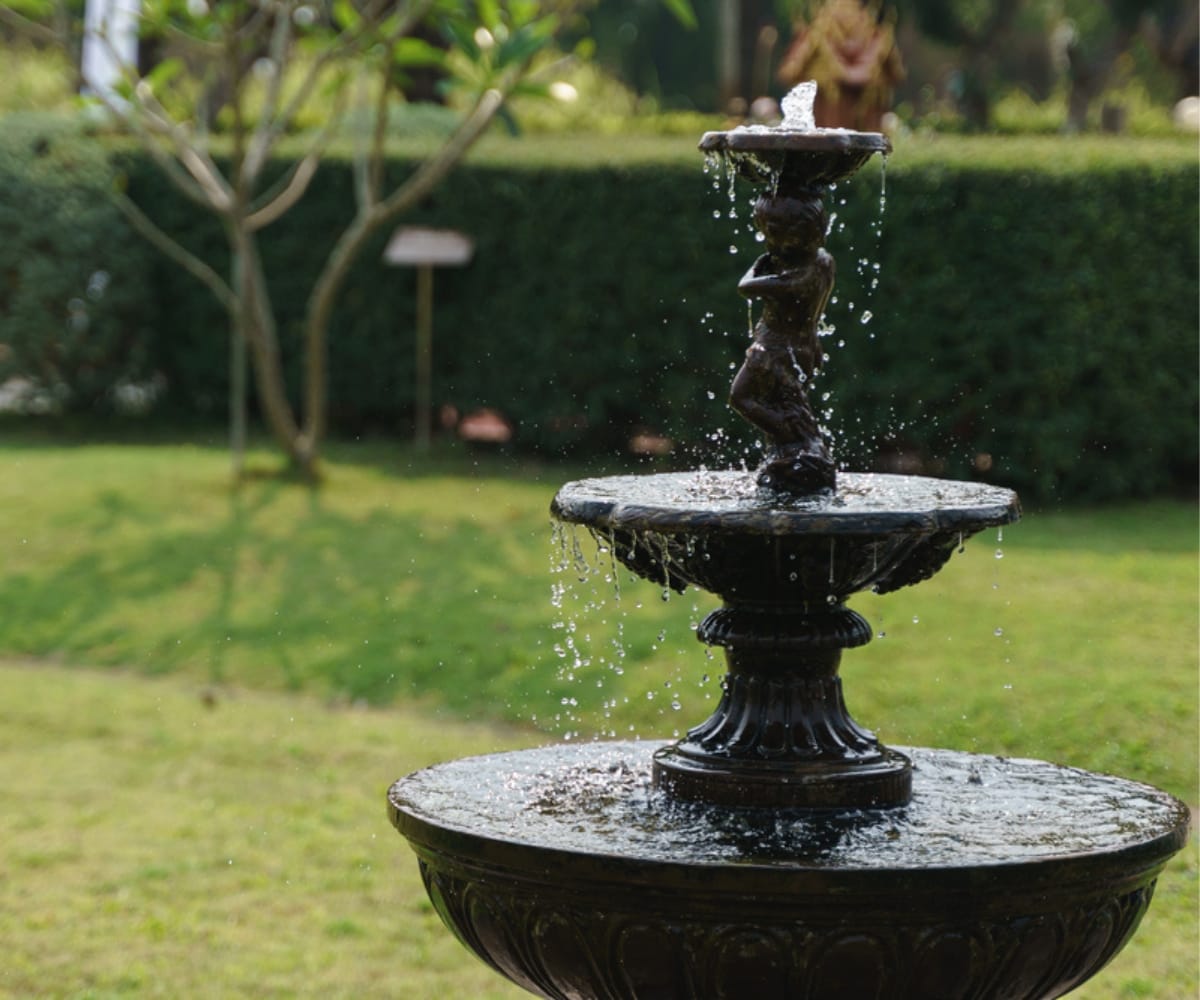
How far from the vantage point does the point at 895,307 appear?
11445 millimetres

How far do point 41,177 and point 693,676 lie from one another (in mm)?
8493

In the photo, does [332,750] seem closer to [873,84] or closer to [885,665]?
[885,665]

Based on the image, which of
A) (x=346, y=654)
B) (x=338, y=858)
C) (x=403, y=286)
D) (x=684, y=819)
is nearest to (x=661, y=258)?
(x=403, y=286)

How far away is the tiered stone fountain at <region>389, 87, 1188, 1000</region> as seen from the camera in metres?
3.14

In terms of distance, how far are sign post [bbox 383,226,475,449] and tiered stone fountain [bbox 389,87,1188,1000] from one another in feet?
30.2

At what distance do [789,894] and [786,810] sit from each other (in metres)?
0.52

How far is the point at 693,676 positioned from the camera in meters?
8.05

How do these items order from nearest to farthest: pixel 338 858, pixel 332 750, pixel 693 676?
pixel 338 858
pixel 332 750
pixel 693 676

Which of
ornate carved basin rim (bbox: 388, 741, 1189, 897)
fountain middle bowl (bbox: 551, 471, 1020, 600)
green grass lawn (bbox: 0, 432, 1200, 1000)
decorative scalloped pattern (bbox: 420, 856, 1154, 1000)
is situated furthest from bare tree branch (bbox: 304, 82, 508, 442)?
decorative scalloped pattern (bbox: 420, 856, 1154, 1000)

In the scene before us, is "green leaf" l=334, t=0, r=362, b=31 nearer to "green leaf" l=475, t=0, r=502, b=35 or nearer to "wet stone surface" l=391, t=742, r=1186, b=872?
"green leaf" l=475, t=0, r=502, b=35

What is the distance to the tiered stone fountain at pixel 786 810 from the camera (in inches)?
124

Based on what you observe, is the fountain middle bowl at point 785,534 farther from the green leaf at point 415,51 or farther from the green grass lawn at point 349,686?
the green leaf at point 415,51

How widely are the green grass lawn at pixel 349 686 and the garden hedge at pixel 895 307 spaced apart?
63 centimetres

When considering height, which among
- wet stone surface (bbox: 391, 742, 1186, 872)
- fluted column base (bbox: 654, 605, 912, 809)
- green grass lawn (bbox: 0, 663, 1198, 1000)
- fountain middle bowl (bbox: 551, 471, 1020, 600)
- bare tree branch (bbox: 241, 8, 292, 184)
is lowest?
green grass lawn (bbox: 0, 663, 1198, 1000)
